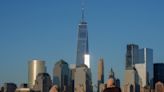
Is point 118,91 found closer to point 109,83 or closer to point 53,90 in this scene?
point 109,83

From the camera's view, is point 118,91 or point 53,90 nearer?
point 118,91

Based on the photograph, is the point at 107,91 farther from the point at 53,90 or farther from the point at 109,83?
the point at 53,90

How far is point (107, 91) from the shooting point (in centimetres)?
3441

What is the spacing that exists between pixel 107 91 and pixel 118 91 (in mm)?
772

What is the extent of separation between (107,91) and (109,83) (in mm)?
2908

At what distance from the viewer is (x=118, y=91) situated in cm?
3456

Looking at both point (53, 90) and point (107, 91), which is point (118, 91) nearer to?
point (107, 91)

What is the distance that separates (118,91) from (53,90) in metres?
8.27

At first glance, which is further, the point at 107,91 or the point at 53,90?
the point at 53,90

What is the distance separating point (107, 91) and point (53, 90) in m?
7.99

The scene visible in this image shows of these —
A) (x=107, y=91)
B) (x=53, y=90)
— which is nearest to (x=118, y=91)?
(x=107, y=91)

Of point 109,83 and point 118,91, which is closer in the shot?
point 118,91

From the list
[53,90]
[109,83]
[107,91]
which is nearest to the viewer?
[107,91]

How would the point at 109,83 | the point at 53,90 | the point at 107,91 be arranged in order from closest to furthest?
the point at 107,91
the point at 109,83
the point at 53,90
